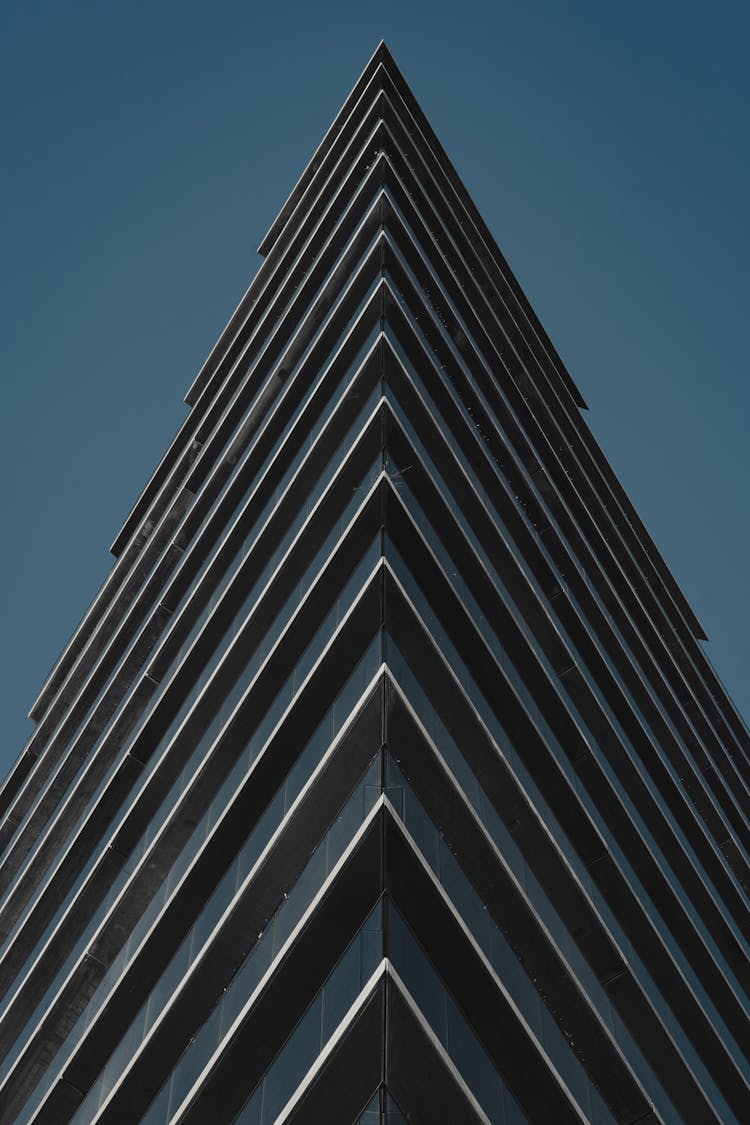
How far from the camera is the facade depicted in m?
14.8

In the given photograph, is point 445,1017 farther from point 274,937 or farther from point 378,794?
point 274,937

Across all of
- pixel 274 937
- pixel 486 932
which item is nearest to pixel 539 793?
pixel 486 932

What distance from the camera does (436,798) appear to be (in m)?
16.4

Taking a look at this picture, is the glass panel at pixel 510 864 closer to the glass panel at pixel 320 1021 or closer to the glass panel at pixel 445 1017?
the glass panel at pixel 445 1017

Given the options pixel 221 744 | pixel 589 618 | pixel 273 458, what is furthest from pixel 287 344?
pixel 221 744

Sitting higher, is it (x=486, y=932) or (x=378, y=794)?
(x=378, y=794)

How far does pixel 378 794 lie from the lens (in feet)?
49.5

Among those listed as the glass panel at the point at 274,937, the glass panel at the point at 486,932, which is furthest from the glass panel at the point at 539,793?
the glass panel at the point at 274,937

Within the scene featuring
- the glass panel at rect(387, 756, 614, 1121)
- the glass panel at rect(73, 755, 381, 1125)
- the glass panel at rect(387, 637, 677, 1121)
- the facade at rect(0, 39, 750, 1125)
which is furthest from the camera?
the glass panel at rect(387, 637, 677, 1121)

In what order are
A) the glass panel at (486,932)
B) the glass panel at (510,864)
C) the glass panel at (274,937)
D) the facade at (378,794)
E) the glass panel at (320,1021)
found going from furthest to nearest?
the glass panel at (510,864)
the glass panel at (274,937)
the glass panel at (486,932)
the facade at (378,794)
the glass panel at (320,1021)

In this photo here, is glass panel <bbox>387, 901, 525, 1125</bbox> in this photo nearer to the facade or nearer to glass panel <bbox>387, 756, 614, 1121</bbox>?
the facade

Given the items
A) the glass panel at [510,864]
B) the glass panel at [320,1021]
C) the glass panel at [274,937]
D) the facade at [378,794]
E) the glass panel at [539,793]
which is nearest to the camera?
the glass panel at [320,1021]

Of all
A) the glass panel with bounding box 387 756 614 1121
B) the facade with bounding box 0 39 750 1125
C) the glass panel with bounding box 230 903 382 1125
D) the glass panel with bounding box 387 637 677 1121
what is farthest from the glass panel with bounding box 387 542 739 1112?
the glass panel with bounding box 230 903 382 1125

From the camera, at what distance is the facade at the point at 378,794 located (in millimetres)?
14781
